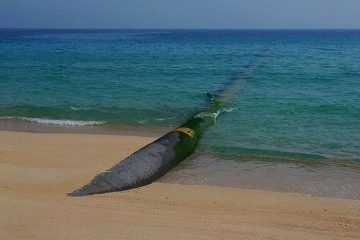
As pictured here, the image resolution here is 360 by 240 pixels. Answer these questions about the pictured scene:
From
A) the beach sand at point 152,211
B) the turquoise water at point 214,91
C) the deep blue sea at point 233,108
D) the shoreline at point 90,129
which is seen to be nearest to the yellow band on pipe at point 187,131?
the turquoise water at point 214,91

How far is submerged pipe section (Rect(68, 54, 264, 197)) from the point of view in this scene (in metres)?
8.67

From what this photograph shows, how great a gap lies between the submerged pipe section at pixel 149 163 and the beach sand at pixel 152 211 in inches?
9.7

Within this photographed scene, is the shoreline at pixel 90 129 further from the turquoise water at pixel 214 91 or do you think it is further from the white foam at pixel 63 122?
the turquoise water at pixel 214 91

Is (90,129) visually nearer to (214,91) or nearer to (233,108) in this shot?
(233,108)

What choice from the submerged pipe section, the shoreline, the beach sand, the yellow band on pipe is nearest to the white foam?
the shoreline

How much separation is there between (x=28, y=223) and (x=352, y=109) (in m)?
15.2

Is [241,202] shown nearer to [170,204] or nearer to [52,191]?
[170,204]

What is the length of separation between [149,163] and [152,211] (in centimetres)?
237

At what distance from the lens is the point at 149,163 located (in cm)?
1004

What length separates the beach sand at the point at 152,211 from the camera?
6816 mm

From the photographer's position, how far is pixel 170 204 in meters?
8.26

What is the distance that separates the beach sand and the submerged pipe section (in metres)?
0.25

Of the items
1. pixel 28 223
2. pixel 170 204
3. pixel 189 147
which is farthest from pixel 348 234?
pixel 189 147

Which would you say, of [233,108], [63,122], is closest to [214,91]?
[233,108]
